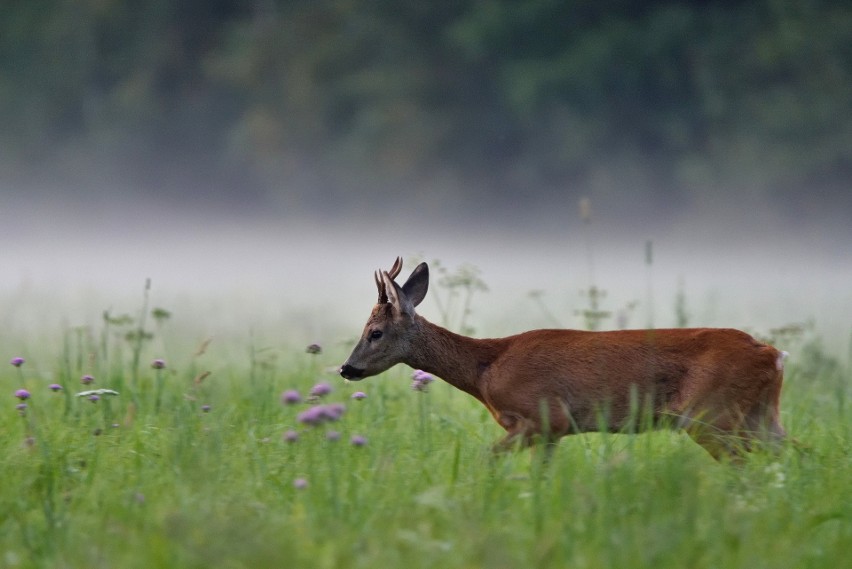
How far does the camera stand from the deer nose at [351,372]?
5.57 metres

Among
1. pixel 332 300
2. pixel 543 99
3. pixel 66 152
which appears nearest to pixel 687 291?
pixel 332 300

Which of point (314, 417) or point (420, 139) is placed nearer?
point (314, 417)

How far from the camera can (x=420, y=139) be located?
26469 mm

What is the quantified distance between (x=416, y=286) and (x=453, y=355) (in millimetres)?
360

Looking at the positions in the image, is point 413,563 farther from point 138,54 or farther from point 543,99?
point 138,54

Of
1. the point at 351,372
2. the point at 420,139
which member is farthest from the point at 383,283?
the point at 420,139

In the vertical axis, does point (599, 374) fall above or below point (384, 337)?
below

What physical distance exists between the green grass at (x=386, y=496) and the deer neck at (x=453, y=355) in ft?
0.70

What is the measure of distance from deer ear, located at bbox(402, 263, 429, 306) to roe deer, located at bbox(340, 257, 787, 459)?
0.07 metres

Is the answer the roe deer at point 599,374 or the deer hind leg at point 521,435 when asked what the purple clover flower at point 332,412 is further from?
the roe deer at point 599,374

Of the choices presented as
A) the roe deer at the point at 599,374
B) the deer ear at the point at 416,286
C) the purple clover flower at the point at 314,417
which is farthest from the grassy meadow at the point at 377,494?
the deer ear at the point at 416,286

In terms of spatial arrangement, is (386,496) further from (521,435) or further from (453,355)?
(453,355)

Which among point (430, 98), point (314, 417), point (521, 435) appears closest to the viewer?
point (314, 417)

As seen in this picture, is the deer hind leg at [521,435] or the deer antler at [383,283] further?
the deer antler at [383,283]
